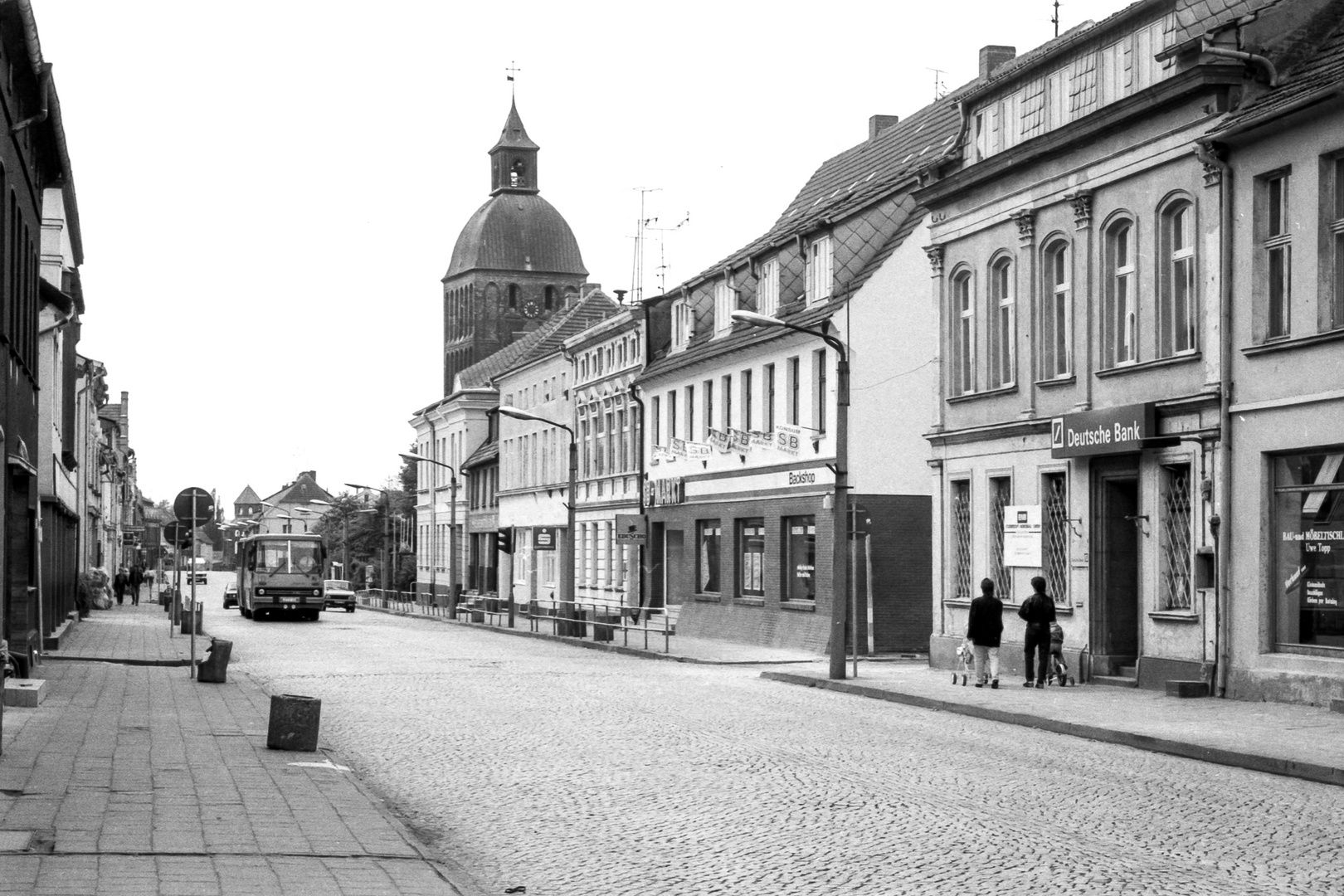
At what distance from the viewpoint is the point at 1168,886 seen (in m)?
9.84

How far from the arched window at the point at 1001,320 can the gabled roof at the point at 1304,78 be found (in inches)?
258

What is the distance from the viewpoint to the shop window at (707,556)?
4625 centimetres

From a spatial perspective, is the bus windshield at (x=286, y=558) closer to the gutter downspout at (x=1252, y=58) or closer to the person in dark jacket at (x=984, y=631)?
the person in dark jacket at (x=984, y=631)

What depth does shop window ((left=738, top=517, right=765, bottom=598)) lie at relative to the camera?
42719mm

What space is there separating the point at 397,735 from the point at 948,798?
7430 millimetres

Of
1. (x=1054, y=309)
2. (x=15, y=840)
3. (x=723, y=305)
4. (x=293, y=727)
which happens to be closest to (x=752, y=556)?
(x=723, y=305)

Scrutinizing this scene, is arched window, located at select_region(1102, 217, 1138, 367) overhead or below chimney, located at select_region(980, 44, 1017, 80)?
below

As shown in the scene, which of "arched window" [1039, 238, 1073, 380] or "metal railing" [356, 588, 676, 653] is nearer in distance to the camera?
"arched window" [1039, 238, 1073, 380]

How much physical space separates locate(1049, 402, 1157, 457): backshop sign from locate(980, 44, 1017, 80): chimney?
1808cm

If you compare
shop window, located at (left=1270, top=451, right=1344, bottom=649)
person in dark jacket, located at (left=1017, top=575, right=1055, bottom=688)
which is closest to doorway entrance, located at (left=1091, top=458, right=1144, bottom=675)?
person in dark jacket, located at (left=1017, top=575, right=1055, bottom=688)

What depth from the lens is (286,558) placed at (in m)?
61.9

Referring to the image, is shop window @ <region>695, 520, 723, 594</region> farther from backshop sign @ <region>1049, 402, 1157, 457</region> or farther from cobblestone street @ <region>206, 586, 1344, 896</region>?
cobblestone street @ <region>206, 586, 1344, 896</region>

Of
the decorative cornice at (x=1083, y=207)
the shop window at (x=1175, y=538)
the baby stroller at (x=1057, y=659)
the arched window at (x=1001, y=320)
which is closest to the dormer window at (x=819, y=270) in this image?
the arched window at (x=1001, y=320)

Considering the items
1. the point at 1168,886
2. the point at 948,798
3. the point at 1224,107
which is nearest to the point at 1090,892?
the point at 1168,886
